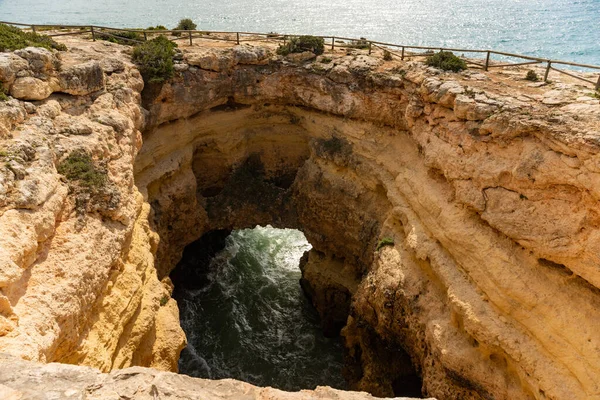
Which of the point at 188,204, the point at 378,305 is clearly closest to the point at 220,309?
the point at 188,204

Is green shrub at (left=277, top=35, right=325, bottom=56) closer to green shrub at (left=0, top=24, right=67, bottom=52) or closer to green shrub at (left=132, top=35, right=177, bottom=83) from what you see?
green shrub at (left=132, top=35, right=177, bottom=83)

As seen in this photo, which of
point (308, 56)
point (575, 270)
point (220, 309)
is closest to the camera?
point (575, 270)

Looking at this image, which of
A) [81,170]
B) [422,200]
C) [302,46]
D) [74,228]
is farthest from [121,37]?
[422,200]

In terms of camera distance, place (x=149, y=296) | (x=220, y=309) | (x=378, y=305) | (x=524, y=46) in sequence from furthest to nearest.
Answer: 1. (x=524, y=46)
2. (x=220, y=309)
3. (x=378, y=305)
4. (x=149, y=296)

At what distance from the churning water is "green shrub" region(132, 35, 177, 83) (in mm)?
11563

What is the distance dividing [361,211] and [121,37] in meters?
14.9

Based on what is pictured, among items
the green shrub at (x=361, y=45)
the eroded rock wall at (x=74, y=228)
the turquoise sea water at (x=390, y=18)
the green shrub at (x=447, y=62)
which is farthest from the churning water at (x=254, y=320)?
the turquoise sea water at (x=390, y=18)

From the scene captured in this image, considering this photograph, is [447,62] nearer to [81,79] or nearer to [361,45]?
[361,45]

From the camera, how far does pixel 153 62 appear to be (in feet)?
63.3

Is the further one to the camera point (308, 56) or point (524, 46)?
point (524, 46)

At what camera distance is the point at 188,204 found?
22188 millimetres

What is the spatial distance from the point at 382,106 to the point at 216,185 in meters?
10.9

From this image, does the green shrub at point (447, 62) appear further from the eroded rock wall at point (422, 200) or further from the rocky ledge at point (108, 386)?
the rocky ledge at point (108, 386)

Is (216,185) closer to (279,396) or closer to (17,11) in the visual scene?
(279,396)
